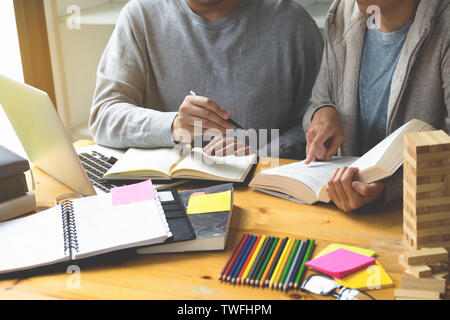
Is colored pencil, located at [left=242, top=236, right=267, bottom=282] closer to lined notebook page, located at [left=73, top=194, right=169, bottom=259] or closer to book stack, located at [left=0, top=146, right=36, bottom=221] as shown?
lined notebook page, located at [left=73, top=194, right=169, bottom=259]

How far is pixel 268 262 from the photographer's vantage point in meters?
0.90

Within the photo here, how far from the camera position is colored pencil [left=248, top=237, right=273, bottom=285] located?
2.82 feet

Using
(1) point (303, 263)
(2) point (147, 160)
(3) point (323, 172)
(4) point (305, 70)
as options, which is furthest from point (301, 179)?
(4) point (305, 70)

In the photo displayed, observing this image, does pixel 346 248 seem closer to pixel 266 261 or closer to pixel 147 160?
pixel 266 261

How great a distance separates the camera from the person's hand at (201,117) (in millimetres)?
1282

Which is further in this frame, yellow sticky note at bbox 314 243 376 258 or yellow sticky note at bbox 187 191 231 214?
yellow sticky note at bbox 187 191 231 214

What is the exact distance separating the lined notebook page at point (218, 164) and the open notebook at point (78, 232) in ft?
0.65

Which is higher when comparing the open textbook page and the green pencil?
the open textbook page

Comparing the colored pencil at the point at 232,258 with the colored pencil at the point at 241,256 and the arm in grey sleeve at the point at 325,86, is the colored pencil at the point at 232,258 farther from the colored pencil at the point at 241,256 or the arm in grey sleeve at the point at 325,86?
the arm in grey sleeve at the point at 325,86

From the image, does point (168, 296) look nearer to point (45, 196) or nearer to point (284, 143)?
point (45, 196)

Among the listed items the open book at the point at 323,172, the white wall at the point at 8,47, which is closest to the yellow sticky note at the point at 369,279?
the open book at the point at 323,172

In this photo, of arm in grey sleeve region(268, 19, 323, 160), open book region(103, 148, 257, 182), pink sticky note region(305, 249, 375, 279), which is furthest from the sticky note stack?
arm in grey sleeve region(268, 19, 323, 160)

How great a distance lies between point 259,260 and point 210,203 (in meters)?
0.21

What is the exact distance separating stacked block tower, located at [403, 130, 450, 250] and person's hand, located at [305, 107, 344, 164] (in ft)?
1.18
